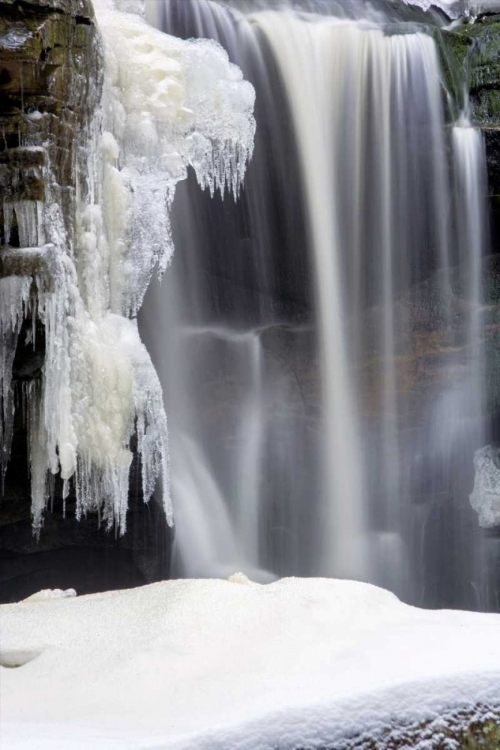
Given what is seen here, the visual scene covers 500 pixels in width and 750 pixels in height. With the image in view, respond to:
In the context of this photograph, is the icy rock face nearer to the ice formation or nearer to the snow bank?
the ice formation

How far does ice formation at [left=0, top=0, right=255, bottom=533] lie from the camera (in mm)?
5422

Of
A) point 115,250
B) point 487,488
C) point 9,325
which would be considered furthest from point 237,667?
point 487,488

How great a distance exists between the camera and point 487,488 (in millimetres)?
9555

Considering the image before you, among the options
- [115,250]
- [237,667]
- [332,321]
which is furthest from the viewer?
[332,321]

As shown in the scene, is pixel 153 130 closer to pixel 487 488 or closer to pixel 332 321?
pixel 332 321

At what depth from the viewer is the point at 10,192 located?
530cm

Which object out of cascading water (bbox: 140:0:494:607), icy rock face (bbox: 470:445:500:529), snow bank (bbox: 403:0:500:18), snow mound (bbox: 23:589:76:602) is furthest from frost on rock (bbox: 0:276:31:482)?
snow bank (bbox: 403:0:500:18)

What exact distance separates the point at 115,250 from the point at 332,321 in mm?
3464

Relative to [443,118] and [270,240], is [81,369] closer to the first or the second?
[270,240]

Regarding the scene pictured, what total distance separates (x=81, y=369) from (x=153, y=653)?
2337mm

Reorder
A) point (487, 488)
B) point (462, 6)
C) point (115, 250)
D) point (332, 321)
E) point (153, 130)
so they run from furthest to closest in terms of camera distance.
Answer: point (462, 6), point (487, 488), point (332, 321), point (153, 130), point (115, 250)

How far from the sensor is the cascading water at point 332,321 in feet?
27.1

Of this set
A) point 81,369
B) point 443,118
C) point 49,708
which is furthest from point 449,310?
point 49,708

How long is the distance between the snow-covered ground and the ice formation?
120 centimetres
